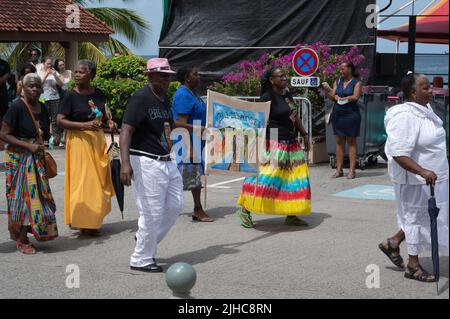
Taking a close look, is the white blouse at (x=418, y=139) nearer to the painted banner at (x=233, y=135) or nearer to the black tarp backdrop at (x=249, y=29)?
the painted banner at (x=233, y=135)

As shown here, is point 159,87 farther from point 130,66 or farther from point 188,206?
point 130,66

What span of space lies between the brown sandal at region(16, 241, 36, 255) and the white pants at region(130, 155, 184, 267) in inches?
50.1

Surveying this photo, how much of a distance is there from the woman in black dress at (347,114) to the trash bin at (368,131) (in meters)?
0.79

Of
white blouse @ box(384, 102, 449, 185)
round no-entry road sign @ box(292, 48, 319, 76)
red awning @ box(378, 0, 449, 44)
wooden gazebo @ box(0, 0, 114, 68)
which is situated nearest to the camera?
white blouse @ box(384, 102, 449, 185)

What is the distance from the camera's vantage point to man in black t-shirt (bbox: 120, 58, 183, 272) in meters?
6.51

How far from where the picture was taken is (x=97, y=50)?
30094 millimetres

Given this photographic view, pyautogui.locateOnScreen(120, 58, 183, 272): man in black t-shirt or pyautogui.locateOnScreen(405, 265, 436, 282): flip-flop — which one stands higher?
pyautogui.locateOnScreen(120, 58, 183, 272): man in black t-shirt

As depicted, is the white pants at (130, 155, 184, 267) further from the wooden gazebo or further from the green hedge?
the wooden gazebo

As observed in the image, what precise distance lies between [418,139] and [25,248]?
381 centimetres

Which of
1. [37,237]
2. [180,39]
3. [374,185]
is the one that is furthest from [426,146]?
[180,39]

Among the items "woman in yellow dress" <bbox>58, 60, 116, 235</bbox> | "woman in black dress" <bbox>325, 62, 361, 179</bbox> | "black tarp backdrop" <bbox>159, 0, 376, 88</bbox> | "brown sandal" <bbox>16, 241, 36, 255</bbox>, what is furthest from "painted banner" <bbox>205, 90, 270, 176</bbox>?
"black tarp backdrop" <bbox>159, 0, 376, 88</bbox>

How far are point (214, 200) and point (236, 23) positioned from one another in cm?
854

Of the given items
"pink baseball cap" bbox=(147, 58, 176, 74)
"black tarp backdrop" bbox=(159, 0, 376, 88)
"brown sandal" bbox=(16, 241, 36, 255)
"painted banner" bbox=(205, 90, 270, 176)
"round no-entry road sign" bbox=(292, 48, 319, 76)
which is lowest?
"brown sandal" bbox=(16, 241, 36, 255)

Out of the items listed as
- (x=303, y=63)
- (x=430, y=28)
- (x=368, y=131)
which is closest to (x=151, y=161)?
(x=303, y=63)
